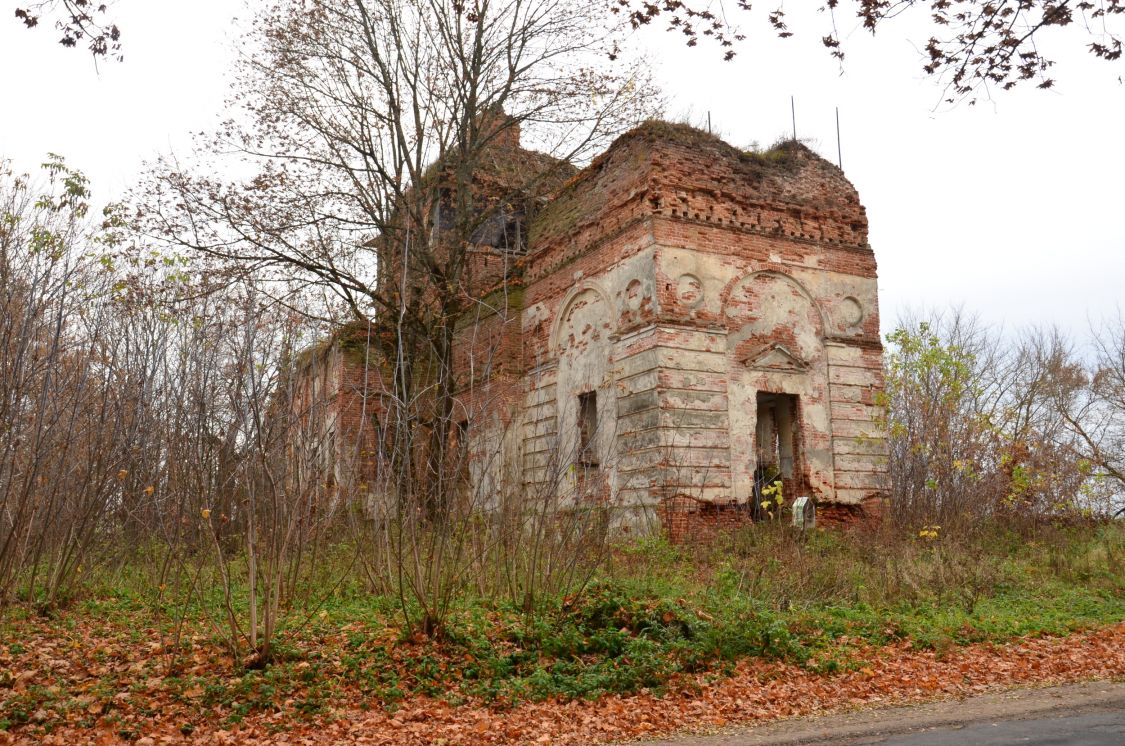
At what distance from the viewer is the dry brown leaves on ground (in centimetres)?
662

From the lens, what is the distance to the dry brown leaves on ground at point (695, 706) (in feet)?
21.7

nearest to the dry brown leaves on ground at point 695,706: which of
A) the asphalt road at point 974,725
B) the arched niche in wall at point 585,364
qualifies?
the asphalt road at point 974,725

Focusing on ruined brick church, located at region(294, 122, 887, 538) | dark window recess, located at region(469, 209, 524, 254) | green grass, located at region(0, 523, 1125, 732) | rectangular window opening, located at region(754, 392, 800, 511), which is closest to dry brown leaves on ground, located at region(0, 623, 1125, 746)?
green grass, located at region(0, 523, 1125, 732)

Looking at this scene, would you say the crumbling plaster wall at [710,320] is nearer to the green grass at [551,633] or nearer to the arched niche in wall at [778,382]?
the arched niche in wall at [778,382]

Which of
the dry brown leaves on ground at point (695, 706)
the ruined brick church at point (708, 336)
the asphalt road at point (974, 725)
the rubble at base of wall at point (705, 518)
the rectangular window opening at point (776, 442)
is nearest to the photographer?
the asphalt road at point (974, 725)

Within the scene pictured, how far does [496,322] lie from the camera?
18703mm

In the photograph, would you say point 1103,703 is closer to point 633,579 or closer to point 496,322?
point 633,579

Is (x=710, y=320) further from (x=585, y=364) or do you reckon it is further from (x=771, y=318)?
(x=585, y=364)

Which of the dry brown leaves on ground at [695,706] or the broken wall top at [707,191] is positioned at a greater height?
the broken wall top at [707,191]

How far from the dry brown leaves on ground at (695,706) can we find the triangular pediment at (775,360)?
690 centimetres

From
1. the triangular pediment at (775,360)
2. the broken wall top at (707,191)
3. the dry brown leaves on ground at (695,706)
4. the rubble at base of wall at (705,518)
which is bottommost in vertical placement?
the dry brown leaves on ground at (695,706)

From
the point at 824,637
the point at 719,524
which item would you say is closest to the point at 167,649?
the point at 824,637

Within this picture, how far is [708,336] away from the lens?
1554cm

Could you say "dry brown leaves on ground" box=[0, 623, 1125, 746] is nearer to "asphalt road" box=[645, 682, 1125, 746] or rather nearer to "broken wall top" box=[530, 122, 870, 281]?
"asphalt road" box=[645, 682, 1125, 746]
